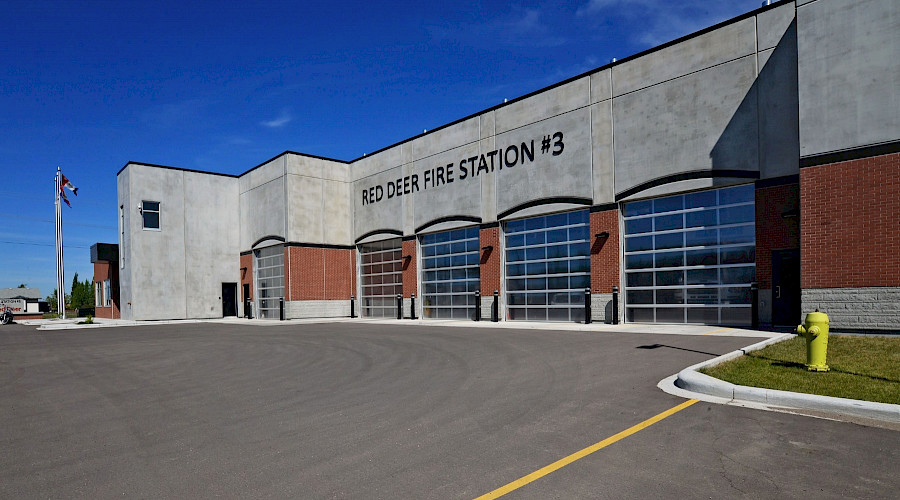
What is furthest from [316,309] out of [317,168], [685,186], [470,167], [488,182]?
[685,186]

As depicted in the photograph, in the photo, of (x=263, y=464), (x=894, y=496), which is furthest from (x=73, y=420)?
(x=894, y=496)

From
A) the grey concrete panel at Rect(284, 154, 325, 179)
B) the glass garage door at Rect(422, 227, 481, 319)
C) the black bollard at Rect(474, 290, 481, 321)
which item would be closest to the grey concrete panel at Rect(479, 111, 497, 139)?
the glass garage door at Rect(422, 227, 481, 319)

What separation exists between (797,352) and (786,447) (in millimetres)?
6255

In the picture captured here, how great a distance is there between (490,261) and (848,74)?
15725 millimetres

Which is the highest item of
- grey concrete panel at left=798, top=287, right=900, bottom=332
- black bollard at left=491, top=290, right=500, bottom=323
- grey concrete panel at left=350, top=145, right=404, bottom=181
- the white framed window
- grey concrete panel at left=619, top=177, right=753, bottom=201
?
grey concrete panel at left=350, top=145, right=404, bottom=181

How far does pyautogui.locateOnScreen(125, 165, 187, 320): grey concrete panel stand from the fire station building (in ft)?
0.34

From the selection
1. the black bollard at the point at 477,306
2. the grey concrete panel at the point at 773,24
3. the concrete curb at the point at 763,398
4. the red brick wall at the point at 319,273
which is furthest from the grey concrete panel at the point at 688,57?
the red brick wall at the point at 319,273

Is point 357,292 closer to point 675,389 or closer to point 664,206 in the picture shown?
point 664,206

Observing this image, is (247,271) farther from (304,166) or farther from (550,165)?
(550,165)

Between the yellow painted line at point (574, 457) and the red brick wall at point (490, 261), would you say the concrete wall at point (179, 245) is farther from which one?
the yellow painted line at point (574, 457)

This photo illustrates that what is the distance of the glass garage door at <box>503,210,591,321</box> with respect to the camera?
23.2 meters

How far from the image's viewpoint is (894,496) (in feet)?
13.6

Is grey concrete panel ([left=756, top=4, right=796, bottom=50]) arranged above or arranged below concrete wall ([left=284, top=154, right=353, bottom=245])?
above

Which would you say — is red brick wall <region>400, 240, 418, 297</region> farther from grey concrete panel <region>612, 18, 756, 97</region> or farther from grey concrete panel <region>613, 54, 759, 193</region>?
grey concrete panel <region>612, 18, 756, 97</region>
